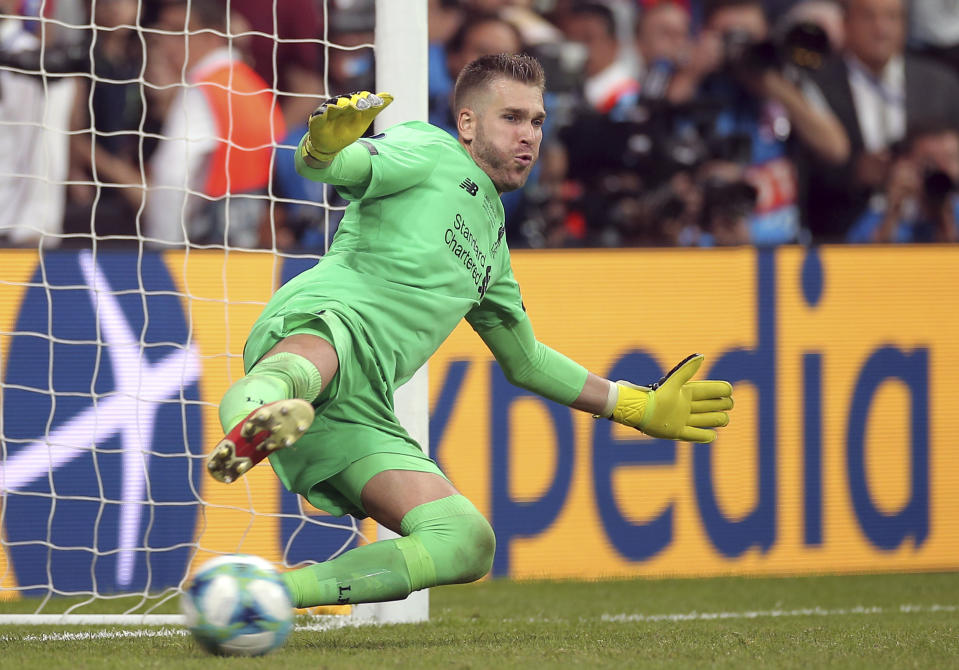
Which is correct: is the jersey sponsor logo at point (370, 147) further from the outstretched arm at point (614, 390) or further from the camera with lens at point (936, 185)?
the camera with lens at point (936, 185)

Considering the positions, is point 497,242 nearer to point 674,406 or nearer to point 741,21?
point 674,406

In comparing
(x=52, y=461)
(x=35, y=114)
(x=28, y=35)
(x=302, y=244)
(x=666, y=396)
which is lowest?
(x=52, y=461)

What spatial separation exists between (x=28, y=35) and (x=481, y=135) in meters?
3.44

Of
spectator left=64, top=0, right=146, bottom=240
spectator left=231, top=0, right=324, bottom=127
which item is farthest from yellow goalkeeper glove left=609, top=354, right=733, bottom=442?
spectator left=231, top=0, right=324, bottom=127

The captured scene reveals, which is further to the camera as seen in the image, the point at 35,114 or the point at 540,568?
the point at 35,114

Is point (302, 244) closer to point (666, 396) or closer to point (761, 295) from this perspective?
point (761, 295)

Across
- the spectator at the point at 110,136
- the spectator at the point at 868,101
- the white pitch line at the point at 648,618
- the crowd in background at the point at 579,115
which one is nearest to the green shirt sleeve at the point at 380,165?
the white pitch line at the point at 648,618

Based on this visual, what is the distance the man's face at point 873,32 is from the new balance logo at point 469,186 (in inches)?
177

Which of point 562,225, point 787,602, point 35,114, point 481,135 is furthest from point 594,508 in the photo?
point 35,114

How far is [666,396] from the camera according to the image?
150 inches

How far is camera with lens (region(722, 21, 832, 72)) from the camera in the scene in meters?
6.95

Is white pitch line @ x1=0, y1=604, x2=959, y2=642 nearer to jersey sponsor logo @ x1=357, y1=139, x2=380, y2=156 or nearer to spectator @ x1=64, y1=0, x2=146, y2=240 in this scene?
jersey sponsor logo @ x1=357, y1=139, x2=380, y2=156

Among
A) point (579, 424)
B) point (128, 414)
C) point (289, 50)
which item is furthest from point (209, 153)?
point (579, 424)

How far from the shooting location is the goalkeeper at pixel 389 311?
3084 millimetres
